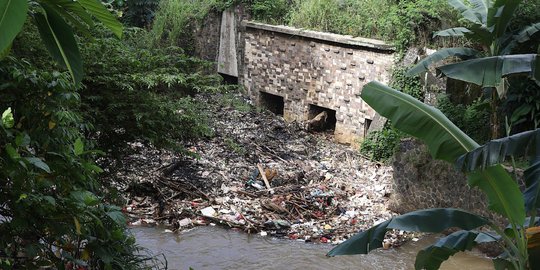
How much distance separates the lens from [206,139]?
12570mm

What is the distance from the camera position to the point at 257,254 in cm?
869

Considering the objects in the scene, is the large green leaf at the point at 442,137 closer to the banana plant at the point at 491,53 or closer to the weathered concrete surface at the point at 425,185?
the banana plant at the point at 491,53

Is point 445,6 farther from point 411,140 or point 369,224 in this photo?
point 369,224

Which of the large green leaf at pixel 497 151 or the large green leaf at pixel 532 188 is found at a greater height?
the large green leaf at pixel 497 151

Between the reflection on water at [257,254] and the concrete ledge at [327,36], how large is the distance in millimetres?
4429

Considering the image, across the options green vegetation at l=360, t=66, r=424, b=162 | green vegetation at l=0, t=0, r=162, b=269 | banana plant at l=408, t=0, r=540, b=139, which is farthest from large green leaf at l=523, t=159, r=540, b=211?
green vegetation at l=360, t=66, r=424, b=162

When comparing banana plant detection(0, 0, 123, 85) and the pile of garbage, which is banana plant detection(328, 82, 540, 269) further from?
the pile of garbage

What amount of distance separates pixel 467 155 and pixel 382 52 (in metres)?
8.82

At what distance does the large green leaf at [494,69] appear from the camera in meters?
4.51

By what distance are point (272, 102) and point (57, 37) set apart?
12.9 m

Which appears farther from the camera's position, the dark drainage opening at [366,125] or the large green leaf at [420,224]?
the dark drainage opening at [366,125]

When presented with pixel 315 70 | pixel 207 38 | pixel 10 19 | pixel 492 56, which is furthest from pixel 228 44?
pixel 10 19

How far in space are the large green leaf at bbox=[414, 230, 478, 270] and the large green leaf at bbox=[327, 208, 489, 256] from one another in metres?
0.09

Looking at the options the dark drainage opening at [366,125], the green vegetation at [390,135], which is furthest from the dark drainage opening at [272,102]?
the green vegetation at [390,135]
